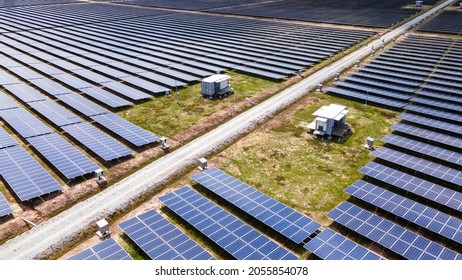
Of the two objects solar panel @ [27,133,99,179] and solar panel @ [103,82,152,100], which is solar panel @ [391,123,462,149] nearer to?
solar panel @ [27,133,99,179]

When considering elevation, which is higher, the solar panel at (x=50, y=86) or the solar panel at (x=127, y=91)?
the solar panel at (x=50, y=86)

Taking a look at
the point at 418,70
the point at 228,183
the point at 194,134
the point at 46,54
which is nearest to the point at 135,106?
the point at 194,134

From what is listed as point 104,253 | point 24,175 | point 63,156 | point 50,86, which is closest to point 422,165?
point 104,253

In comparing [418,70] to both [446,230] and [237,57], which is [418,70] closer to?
[237,57]

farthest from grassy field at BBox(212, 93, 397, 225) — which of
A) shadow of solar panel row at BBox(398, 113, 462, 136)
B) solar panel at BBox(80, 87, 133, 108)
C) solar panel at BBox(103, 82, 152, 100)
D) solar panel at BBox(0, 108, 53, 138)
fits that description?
A: solar panel at BBox(0, 108, 53, 138)

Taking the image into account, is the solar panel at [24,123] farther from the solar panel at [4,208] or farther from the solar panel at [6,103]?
the solar panel at [4,208]

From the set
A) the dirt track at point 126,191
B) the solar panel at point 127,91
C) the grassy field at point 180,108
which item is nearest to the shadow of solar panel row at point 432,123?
the dirt track at point 126,191

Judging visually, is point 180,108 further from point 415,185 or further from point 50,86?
point 415,185
